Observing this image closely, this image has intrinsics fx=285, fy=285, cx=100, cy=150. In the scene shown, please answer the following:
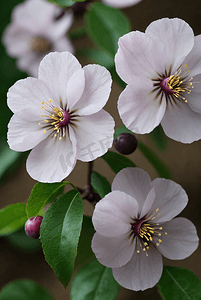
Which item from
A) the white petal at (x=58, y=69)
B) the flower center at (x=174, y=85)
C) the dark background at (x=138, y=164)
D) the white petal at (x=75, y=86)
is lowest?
the dark background at (x=138, y=164)

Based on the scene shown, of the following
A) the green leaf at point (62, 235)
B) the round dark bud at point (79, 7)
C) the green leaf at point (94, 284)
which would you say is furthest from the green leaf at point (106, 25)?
the green leaf at point (94, 284)

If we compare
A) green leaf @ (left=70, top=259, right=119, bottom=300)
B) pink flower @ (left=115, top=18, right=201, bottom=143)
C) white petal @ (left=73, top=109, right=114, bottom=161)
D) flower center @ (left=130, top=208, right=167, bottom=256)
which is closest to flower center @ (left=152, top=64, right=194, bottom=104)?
pink flower @ (left=115, top=18, right=201, bottom=143)

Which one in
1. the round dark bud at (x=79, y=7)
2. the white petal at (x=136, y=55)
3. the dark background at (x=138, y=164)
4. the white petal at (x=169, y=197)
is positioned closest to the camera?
the white petal at (x=136, y=55)

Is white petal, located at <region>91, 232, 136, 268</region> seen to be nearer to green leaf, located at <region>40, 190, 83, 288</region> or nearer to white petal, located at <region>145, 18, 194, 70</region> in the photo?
green leaf, located at <region>40, 190, 83, 288</region>

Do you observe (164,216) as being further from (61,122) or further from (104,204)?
(61,122)

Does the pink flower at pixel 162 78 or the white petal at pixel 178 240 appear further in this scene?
the white petal at pixel 178 240

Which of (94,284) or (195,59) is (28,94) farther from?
(94,284)

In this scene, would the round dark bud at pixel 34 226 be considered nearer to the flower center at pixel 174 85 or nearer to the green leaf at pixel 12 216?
the green leaf at pixel 12 216
